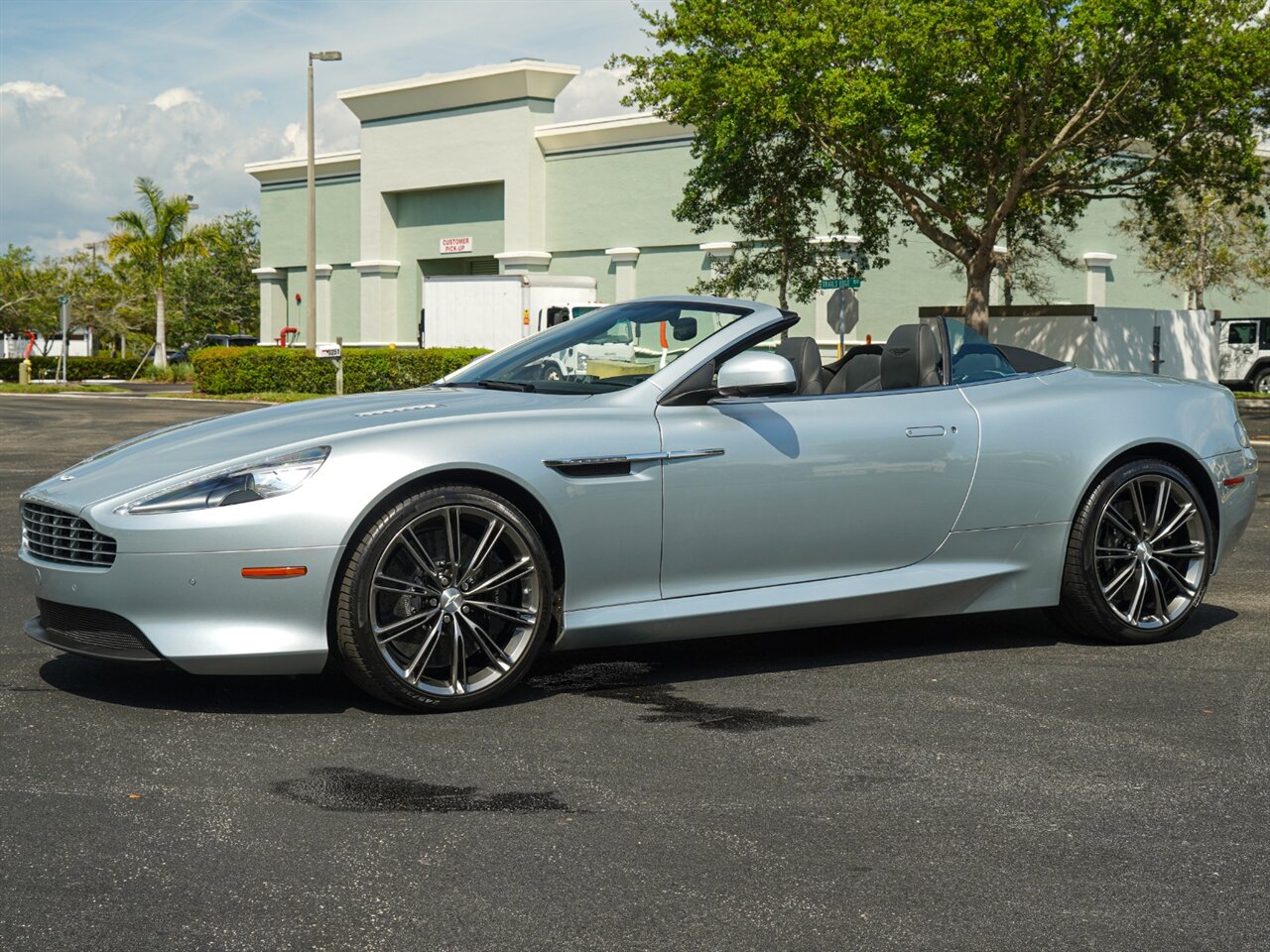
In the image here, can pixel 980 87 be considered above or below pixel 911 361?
above

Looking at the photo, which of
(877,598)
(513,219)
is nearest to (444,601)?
(877,598)

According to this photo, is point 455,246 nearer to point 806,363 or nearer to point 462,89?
point 462,89

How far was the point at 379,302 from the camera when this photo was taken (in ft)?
174

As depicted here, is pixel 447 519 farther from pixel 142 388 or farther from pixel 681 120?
pixel 142 388

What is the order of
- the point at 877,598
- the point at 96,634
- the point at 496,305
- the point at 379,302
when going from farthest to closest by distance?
the point at 379,302, the point at 496,305, the point at 877,598, the point at 96,634

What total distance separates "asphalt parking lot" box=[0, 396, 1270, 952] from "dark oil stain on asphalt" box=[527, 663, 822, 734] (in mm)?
21

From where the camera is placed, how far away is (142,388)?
156ft

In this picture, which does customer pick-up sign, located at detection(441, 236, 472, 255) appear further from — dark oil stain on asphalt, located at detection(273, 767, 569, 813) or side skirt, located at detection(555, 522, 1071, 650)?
dark oil stain on asphalt, located at detection(273, 767, 569, 813)

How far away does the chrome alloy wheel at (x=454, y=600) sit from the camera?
4957 millimetres

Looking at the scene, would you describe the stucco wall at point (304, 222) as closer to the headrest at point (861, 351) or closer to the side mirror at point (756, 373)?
the headrest at point (861, 351)

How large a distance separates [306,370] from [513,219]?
12.2m

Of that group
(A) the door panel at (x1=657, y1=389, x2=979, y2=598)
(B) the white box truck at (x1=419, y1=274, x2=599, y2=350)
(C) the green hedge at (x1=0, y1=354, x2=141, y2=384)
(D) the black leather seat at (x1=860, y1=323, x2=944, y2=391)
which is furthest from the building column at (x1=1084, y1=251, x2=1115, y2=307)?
(A) the door panel at (x1=657, y1=389, x2=979, y2=598)

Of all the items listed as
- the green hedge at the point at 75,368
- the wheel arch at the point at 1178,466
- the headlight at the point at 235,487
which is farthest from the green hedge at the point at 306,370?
the headlight at the point at 235,487

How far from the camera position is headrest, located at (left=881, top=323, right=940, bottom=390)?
6133 millimetres
